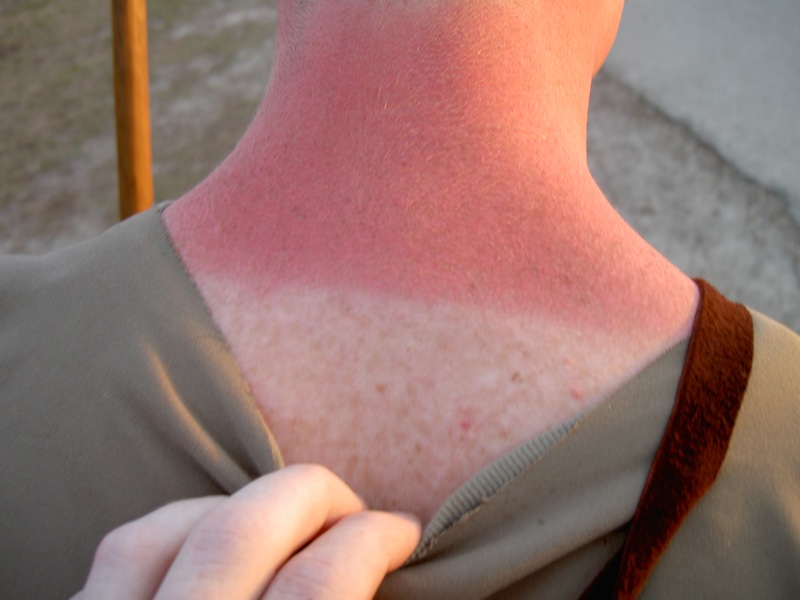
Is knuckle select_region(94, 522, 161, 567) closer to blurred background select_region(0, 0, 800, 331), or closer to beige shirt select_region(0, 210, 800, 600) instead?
beige shirt select_region(0, 210, 800, 600)

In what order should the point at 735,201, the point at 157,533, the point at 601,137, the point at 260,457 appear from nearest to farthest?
the point at 157,533, the point at 260,457, the point at 735,201, the point at 601,137

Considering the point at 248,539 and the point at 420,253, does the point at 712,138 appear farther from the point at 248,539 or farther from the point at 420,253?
the point at 248,539

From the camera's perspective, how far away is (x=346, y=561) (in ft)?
1.09

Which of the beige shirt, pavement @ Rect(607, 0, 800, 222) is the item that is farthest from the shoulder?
pavement @ Rect(607, 0, 800, 222)

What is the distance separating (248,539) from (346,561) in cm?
5

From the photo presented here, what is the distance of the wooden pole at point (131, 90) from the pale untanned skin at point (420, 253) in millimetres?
499

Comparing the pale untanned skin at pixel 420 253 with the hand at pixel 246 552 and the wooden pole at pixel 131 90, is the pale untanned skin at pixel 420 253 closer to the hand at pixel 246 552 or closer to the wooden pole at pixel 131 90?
the hand at pixel 246 552

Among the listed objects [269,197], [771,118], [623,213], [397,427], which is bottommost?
[623,213]

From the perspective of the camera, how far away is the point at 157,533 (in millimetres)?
331

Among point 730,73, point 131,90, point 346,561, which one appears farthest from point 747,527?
point 730,73

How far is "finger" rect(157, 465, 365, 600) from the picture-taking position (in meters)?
0.30

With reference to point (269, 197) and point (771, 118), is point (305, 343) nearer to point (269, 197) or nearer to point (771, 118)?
point (269, 197)

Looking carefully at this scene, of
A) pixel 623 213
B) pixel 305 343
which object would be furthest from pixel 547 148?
pixel 623 213

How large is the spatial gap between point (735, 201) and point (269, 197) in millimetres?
1486
